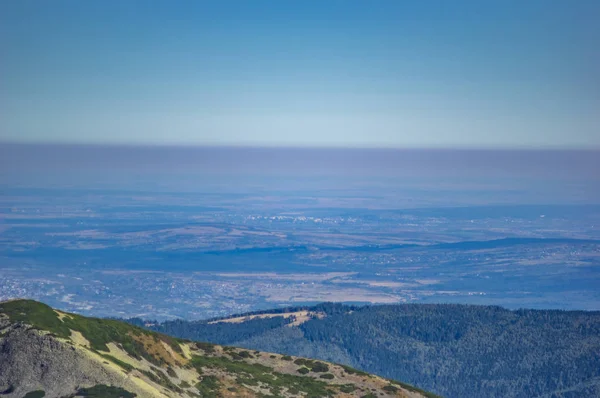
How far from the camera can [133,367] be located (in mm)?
58781

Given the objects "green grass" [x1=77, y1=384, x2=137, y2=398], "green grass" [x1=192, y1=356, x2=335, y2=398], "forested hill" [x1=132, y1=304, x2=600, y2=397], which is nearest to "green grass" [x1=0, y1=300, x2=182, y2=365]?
"green grass" [x1=77, y1=384, x2=137, y2=398]

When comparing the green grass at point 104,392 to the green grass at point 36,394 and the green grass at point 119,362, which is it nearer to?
the green grass at point 36,394

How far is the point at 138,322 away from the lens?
148250mm

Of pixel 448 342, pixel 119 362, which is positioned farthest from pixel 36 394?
pixel 448 342

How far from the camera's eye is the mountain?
52625 mm

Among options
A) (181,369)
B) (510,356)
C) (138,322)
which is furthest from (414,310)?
(181,369)

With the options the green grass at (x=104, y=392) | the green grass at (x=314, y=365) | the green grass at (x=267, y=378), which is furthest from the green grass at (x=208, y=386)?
the green grass at (x=314, y=365)

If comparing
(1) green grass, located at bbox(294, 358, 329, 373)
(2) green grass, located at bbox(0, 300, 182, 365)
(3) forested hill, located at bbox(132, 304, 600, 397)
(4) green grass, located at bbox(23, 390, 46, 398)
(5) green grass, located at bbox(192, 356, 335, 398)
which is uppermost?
(2) green grass, located at bbox(0, 300, 182, 365)

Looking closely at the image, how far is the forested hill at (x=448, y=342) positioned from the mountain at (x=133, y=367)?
175 feet

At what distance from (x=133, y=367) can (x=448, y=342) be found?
90131 mm

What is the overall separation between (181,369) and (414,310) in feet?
310

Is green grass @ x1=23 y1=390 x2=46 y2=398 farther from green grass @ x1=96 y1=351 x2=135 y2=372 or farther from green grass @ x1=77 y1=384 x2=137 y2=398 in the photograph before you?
green grass @ x1=96 y1=351 x2=135 y2=372

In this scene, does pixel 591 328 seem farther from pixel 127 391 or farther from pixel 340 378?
pixel 127 391

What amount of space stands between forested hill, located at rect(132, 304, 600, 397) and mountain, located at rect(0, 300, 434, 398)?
5337cm
